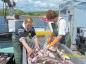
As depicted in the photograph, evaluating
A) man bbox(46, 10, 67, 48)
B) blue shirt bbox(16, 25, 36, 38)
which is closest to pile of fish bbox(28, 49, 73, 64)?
man bbox(46, 10, 67, 48)

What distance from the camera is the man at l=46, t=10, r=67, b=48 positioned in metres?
4.69

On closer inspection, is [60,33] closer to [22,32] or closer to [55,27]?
[55,27]

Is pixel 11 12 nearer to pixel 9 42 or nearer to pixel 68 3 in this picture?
pixel 9 42

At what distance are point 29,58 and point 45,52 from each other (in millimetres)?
326

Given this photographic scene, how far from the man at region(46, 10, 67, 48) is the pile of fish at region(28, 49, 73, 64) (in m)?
0.17

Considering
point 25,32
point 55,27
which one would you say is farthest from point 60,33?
point 25,32

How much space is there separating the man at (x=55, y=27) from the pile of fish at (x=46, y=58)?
6.6 inches

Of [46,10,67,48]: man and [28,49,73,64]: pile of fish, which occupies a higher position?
[46,10,67,48]: man

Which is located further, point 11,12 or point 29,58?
point 11,12

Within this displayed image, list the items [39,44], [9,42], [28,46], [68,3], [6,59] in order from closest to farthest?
[28,46] < [39,44] < [6,59] < [9,42] < [68,3]

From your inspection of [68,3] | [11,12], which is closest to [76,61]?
[11,12]

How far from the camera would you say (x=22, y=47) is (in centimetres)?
490

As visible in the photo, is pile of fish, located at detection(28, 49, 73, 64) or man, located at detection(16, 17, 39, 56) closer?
pile of fish, located at detection(28, 49, 73, 64)

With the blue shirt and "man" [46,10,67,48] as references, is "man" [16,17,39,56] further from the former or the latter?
"man" [46,10,67,48]
